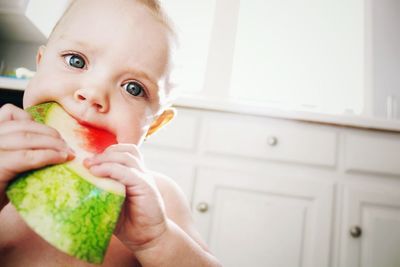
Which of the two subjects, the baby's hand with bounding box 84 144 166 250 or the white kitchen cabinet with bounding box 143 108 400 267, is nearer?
the baby's hand with bounding box 84 144 166 250

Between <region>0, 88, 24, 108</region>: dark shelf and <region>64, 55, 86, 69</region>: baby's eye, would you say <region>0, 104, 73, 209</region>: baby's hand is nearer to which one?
<region>64, 55, 86, 69</region>: baby's eye

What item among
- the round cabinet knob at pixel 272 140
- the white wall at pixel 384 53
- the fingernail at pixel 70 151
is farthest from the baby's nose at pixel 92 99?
the white wall at pixel 384 53

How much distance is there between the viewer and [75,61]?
21.8 inches

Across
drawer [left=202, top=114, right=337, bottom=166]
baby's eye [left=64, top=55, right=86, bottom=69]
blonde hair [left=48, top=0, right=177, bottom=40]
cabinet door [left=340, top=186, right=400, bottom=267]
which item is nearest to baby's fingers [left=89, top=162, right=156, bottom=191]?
baby's eye [left=64, top=55, right=86, bottom=69]

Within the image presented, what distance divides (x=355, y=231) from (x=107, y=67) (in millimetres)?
1189

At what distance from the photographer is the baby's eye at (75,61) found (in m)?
0.55

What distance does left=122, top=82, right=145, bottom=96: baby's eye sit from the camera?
0.57 metres

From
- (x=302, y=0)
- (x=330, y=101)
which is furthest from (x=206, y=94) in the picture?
(x=302, y=0)

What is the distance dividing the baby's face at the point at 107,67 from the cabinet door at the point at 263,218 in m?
0.77

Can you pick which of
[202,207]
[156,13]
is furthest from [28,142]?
[202,207]

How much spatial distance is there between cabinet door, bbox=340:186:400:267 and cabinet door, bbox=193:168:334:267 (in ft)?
0.25

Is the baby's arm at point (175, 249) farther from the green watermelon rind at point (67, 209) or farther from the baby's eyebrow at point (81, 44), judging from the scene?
the baby's eyebrow at point (81, 44)

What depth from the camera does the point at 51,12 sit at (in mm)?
2170

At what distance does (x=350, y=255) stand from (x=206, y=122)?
2.56 ft
